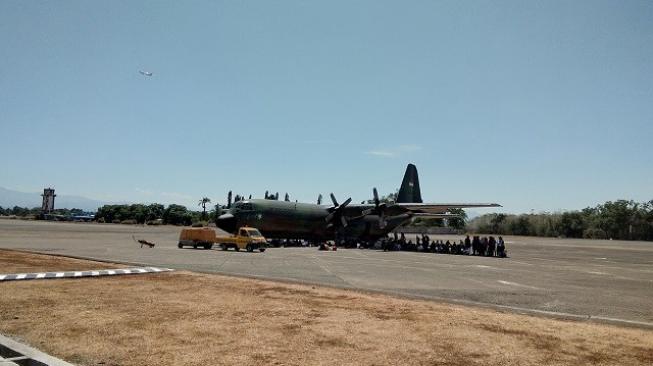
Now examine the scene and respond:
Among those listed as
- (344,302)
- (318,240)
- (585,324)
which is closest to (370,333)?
(344,302)

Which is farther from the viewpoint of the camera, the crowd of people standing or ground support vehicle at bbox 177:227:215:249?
the crowd of people standing

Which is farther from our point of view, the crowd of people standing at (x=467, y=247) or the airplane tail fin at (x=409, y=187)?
the airplane tail fin at (x=409, y=187)

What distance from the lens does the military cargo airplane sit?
40.6 meters

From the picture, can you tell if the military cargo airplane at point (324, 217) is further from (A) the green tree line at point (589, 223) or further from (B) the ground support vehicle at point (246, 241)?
(A) the green tree line at point (589, 223)

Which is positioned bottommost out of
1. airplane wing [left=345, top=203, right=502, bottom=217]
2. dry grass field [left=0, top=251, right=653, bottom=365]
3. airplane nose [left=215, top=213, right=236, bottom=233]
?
dry grass field [left=0, top=251, right=653, bottom=365]

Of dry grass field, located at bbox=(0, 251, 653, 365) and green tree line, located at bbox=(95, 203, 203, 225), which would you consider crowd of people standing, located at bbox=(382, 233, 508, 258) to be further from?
green tree line, located at bbox=(95, 203, 203, 225)

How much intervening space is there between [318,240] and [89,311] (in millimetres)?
38192

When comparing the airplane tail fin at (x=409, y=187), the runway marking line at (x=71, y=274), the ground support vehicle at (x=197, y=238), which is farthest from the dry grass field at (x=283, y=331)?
the airplane tail fin at (x=409, y=187)

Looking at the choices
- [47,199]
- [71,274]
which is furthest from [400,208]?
[47,199]

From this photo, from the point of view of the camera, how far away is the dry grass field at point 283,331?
7.37 meters

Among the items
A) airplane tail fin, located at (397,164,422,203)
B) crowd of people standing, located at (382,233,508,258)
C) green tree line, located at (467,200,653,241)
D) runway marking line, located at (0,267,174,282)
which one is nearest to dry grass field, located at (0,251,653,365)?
runway marking line, located at (0,267,174,282)

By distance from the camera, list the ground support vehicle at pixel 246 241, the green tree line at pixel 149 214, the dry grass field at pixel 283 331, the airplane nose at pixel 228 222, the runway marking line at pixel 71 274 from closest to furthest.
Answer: the dry grass field at pixel 283 331, the runway marking line at pixel 71 274, the ground support vehicle at pixel 246 241, the airplane nose at pixel 228 222, the green tree line at pixel 149 214

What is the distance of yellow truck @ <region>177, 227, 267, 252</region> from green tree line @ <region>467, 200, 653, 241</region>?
10982cm

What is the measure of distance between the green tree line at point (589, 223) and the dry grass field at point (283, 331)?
124m
